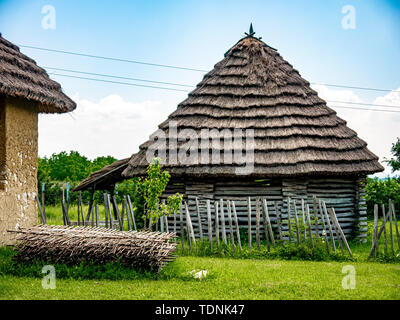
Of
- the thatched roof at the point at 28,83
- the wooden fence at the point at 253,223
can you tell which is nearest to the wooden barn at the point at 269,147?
the wooden fence at the point at 253,223

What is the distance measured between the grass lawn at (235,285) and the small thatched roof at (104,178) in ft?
20.8

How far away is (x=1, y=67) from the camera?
9.09 meters

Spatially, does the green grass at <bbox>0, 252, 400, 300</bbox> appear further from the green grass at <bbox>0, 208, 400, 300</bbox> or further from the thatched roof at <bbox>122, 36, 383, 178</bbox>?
the thatched roof at <bbox>122, 36, 383, 178</bbox>

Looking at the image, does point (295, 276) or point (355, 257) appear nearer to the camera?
point (295, 276)

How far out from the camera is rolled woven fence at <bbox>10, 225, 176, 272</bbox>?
723cm

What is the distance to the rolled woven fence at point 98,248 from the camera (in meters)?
7.23

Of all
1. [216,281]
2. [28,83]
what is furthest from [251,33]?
[216,281]

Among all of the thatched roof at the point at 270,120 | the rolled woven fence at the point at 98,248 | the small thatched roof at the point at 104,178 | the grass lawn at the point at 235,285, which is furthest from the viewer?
the small thatched roof at the point at 104,178

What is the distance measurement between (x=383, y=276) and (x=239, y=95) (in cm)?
692

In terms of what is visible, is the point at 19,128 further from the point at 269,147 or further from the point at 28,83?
the point at 269,147

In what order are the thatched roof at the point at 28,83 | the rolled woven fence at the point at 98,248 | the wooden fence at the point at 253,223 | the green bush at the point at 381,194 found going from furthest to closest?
the green bush at the point at 381,194 → the wooden fence at the point at 253,223 → the thatched roof at the point at 28,83 → the rolled woven fence at the point at 98,248

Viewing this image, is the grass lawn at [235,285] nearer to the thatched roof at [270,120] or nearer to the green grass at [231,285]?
the green grass at [231,285]
